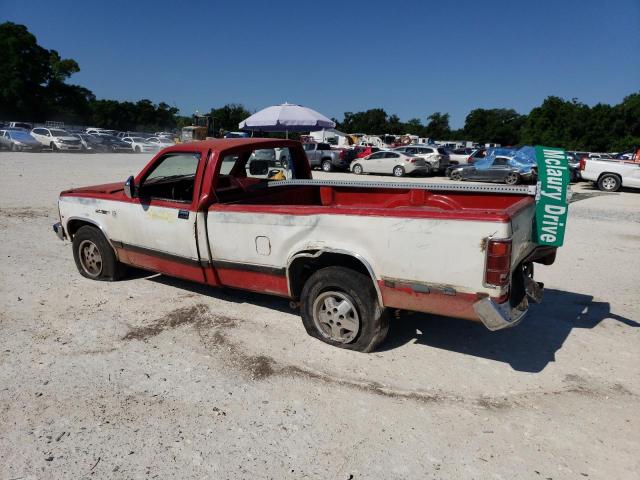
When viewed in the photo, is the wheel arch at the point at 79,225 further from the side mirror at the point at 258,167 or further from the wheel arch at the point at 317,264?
the wheel arch at the point at 317,264

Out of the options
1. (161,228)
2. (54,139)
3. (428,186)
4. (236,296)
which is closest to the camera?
(161,228)

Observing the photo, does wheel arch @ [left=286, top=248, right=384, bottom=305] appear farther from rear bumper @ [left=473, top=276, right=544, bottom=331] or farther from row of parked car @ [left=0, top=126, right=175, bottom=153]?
row of parked car @ [left=0, top=126, right=175, bottom=153]

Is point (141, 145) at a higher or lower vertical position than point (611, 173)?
higher

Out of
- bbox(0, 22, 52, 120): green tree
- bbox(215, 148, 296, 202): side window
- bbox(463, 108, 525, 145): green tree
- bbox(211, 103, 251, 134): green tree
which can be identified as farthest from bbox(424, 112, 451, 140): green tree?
bbox(215, 148, 296, 202): side window

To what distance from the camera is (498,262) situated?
3.11 m

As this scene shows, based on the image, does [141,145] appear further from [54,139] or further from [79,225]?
[79,225]

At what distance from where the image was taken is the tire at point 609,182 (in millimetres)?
17514

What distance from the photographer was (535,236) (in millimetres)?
3947

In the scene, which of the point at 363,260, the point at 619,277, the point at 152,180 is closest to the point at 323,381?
the point at 363,260

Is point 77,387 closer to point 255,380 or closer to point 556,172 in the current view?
point 255,380

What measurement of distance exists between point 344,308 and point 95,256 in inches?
134

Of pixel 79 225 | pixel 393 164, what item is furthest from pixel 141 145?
pixel 79 225

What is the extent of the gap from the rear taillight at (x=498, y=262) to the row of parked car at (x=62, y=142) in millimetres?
34117

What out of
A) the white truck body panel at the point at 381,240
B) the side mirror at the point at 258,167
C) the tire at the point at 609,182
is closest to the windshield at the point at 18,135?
the side mirror at the point at 258,167
